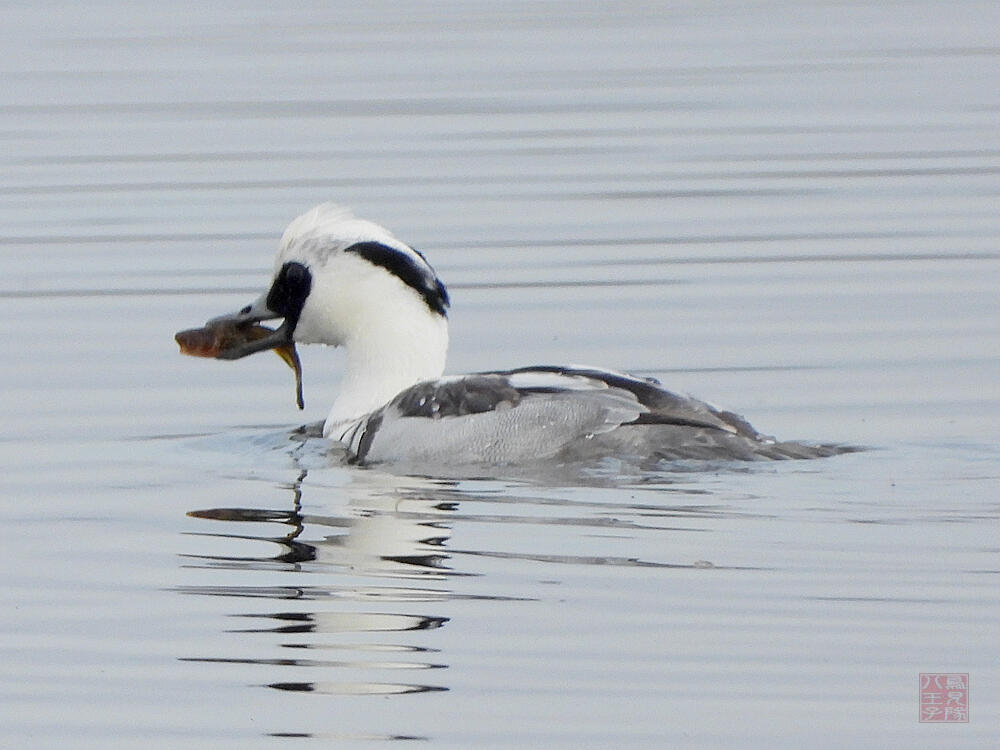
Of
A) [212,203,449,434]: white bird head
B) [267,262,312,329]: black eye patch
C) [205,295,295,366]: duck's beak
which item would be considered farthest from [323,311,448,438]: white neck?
[205,295,295,366]: duck's beak

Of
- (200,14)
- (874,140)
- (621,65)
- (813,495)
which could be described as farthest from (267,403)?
(200,14)

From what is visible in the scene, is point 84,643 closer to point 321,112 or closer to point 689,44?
point 321,112

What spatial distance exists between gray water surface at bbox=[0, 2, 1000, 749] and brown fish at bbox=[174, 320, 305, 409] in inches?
12.8

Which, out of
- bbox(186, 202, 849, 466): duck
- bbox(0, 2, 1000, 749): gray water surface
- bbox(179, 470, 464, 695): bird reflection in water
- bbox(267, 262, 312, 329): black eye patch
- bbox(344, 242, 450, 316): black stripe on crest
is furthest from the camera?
bbox(267, 262, 312, 329): black eye patch

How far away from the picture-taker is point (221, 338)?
12734mm

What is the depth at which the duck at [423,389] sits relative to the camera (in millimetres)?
10992

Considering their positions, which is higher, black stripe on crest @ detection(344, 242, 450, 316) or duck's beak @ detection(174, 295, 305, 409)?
black stripe on crest @ detection(344, 242, 450, 316)

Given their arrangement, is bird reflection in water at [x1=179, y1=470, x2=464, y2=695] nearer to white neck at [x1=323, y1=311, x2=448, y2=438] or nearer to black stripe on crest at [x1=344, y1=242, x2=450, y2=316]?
white neck at [x1=323, y1=311, x2=448, y2=438]

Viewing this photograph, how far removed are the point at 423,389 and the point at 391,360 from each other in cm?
71

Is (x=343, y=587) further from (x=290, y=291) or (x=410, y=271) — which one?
(x=290, y=291)

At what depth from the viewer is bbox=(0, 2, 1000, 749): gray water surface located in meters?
7.80

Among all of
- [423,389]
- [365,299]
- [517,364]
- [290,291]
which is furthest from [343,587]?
[517,364]

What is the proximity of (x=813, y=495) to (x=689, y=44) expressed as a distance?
17.4 metres

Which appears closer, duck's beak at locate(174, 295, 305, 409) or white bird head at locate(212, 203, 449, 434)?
white bird head at locate(212, 203, 449, 434)
